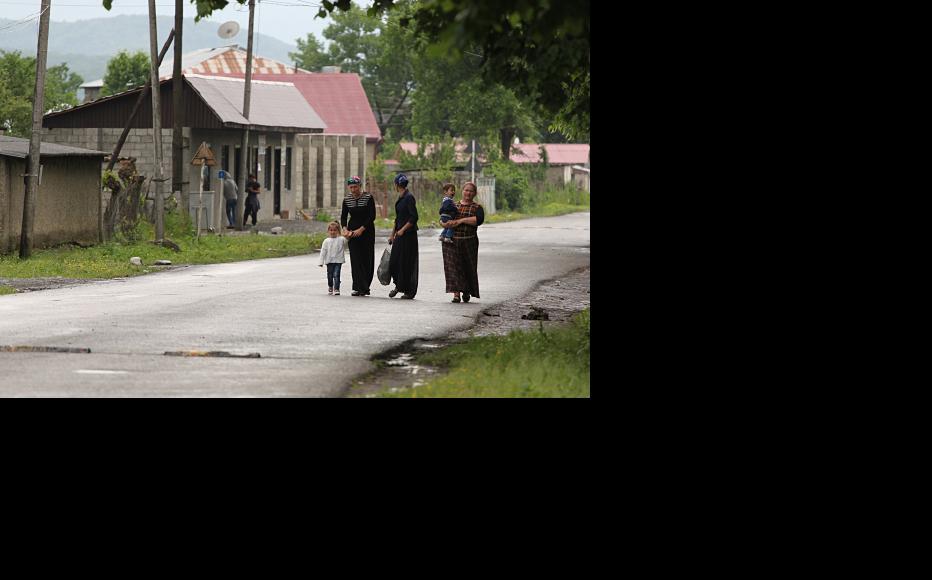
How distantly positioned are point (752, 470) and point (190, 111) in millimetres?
33976

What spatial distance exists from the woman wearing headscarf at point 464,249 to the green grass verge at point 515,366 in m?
3.26

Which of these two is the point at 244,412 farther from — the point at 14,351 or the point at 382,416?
the point at 14,351

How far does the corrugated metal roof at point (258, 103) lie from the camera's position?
41.2 meters

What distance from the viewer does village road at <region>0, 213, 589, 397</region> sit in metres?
12.3

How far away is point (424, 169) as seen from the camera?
5462 cm

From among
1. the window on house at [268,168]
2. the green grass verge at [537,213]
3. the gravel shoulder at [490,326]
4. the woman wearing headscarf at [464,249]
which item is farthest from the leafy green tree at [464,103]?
the woman wearing headscarf at [464,249]

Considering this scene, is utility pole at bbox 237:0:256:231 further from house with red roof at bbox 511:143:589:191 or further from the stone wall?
house with red roof at bbox 511:143:589:191

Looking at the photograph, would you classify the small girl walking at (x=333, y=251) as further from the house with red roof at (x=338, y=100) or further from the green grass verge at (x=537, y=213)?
the house with red roof at (x=338, y=100)

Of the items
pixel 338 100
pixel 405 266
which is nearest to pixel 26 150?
pixel 405 266

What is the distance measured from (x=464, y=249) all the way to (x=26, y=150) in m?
12.2

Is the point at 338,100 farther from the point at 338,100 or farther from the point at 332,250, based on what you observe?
the point at 332,250

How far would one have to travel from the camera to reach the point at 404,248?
20359 millimetres

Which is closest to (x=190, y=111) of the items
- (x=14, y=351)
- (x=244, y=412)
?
(x=14, y=351)

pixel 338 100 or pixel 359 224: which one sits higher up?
pixel 338 100
